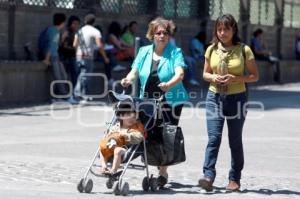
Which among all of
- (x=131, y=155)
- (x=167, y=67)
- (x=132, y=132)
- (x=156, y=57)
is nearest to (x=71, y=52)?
(x=156, y=57)

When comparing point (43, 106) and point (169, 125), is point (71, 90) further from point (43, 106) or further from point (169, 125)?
point (169, 125)

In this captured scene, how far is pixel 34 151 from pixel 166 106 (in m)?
3.38

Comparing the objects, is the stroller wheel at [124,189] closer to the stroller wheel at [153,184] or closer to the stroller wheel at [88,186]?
the stroller wheel at [88,186]

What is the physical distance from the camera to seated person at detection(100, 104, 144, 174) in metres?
9.52

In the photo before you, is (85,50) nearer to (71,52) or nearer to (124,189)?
(71,52)

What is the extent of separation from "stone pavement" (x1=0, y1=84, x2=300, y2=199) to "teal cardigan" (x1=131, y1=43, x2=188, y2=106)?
0.96m

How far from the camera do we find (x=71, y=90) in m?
20.7

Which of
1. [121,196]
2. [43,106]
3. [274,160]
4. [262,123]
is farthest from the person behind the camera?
[43,106]

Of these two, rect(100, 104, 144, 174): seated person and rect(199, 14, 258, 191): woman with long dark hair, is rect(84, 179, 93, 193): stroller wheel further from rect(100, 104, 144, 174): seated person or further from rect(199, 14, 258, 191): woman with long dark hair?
rect(199, 14, 258, 191): woman with long dark hair

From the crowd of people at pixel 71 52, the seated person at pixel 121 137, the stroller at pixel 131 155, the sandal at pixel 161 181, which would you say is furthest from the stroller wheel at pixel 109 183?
the crowd of people at pixel 71 52

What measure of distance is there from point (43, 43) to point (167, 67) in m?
10.5

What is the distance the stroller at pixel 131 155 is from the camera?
372 inches

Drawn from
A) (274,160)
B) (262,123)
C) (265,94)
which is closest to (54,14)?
(262,123)

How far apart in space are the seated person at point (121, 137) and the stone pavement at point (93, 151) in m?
→ 0.34
